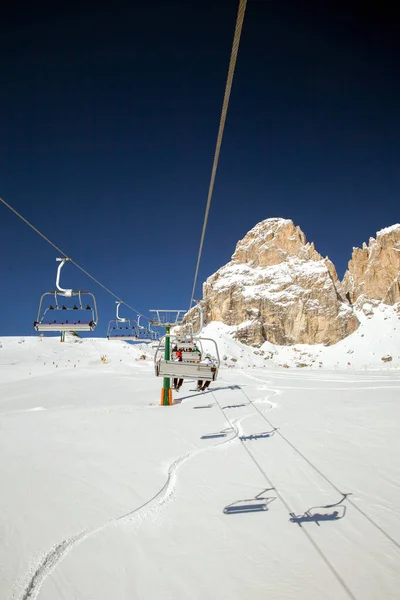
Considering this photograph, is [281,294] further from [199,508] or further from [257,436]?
[199,508]

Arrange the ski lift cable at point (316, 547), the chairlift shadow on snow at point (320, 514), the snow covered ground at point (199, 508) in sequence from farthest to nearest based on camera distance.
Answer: the chairlift shadow on snow at point (320, 514) < the snow covered ground at point (199, 508) < the ski lift cable at point (316, 547)

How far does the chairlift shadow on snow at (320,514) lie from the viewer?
6.33 m

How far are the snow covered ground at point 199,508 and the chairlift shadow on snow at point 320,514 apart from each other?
1.4 inches

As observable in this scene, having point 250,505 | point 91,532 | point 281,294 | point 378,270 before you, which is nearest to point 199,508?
point 250,505

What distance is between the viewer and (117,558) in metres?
5.14

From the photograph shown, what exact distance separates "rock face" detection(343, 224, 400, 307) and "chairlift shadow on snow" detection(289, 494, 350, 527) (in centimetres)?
13743

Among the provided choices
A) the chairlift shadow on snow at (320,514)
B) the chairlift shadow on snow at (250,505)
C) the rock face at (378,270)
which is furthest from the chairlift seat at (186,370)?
the rock face at (378,270)

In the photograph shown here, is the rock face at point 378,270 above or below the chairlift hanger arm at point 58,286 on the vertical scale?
above

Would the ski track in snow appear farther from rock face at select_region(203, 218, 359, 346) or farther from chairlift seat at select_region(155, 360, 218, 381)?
rock face at select_region(203, 218, 359, 346)

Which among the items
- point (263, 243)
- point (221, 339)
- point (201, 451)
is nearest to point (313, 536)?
point (201, 451)

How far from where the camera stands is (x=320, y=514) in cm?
658

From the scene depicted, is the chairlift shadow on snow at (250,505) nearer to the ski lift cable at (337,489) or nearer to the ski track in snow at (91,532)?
the ski track in snow at (91,532)

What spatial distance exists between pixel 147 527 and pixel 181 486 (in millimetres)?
1939

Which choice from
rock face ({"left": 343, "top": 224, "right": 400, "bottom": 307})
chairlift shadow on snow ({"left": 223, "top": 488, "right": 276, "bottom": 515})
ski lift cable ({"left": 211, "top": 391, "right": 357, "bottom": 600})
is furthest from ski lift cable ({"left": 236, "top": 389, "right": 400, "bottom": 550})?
rock face ({"left": 343, "top": 224, "right": 400, "bottom": 307})
